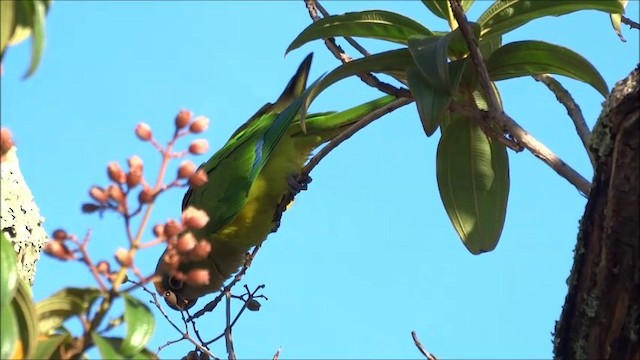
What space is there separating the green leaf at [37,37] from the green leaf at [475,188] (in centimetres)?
105

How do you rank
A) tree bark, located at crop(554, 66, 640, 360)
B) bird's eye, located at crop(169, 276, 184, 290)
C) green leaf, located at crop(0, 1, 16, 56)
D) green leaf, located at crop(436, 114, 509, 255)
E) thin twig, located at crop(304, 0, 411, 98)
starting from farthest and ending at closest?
1. bird's eye, located at crop(169, 276, 184, 290)
2. green leaf, located at crop(436, 114, 509, 255)
3. thin twig, located at crop(304, 0, 411, 98)
4. tree bark, located at crop(554, 66, 640, 360)
5. green leaf, located at crop(0, 1, 16, 56)

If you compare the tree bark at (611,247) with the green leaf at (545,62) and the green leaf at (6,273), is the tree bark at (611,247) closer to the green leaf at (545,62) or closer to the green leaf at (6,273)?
the green leaf at (545,62)

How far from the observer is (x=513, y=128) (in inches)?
59.3

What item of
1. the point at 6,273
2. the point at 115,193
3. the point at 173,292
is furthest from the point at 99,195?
the point at 173,292

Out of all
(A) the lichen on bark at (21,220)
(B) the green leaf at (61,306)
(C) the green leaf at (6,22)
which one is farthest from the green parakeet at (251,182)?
(C) the green leaf at (6,22)

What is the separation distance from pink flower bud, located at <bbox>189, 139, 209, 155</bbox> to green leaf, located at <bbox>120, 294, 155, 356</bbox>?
0.64 feet

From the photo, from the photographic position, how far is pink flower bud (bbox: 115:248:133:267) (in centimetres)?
91

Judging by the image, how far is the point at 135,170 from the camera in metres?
0.95

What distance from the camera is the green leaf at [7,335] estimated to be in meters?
0.88

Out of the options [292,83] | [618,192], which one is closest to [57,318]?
[618,192]

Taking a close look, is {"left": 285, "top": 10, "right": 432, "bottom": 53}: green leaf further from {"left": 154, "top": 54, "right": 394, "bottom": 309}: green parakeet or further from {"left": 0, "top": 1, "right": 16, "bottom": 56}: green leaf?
{"left": 154, "top": 54, "right": 394, "bottom": 309}: green parakeet

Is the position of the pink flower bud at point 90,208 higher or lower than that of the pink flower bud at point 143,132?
lower

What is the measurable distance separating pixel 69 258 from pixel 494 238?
1152mm

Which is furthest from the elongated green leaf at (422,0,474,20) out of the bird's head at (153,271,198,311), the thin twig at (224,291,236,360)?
the bird's head at (153,271,198,311)
